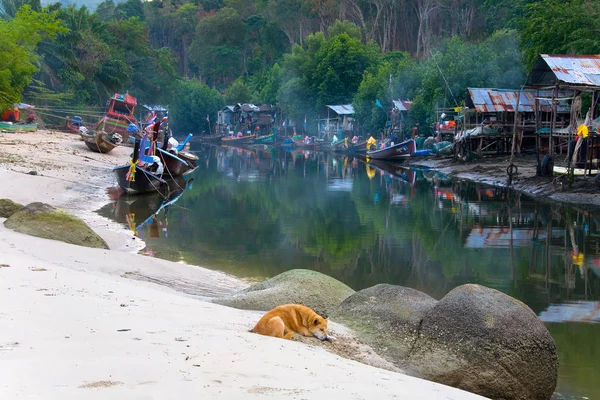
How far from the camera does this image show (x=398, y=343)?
822 cm

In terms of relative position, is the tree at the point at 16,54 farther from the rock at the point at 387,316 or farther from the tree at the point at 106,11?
the tree at the point at 106,11

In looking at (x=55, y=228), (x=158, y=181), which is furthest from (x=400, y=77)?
(x=55, y=228)

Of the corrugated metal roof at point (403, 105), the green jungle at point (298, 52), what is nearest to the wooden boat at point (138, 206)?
the green jungle at point (298, 52)

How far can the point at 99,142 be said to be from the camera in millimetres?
40500

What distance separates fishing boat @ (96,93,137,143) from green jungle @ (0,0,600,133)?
17.0 feet

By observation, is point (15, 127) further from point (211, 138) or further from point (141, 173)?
point (211, 138)

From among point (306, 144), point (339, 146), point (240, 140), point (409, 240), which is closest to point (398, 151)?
point (339, 146)

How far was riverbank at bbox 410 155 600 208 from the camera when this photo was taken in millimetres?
25531

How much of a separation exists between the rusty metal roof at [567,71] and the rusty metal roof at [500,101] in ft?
35.4

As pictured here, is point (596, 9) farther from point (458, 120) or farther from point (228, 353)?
point (228, 353)

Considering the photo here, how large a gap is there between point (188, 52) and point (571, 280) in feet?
319

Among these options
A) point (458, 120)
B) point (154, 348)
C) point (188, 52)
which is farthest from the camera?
point (188, 52)

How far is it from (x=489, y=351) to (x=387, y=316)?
1279mm

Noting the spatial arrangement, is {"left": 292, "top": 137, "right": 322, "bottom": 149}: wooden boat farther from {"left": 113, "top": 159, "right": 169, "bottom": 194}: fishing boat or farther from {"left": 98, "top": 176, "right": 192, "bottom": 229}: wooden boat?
{"left": 113, "top": 159, "right": 169, "bottom": 194}: fishing boat
